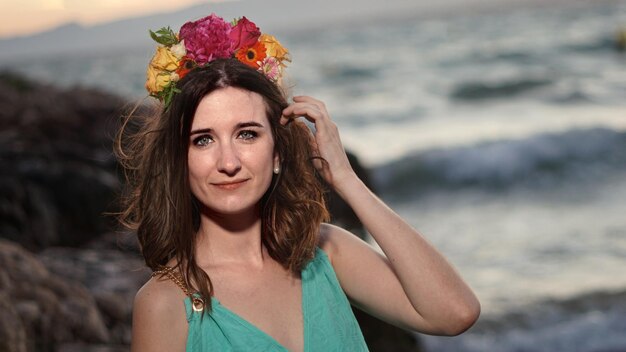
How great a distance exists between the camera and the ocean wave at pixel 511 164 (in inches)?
594

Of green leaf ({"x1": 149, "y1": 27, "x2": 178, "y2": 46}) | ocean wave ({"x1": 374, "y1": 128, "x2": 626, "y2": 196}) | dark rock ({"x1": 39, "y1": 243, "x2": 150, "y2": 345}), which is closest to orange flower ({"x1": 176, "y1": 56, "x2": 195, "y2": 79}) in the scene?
green leaf ({"x1": 149, "y1": 27, "x2": 178, "y2": 46})

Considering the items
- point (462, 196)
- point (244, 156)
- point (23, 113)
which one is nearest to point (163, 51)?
point (244, 156)

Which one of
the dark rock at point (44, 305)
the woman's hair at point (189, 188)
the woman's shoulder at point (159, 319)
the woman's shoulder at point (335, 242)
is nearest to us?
the woman's shoulder at point (159, 319)

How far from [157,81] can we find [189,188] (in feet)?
1.04

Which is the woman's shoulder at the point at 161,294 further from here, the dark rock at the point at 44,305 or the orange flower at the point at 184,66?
the dark rock at the point at 44,305

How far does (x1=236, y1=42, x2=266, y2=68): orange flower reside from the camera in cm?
279

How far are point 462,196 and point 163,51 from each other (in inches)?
467

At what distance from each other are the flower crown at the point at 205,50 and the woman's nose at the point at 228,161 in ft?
0.75

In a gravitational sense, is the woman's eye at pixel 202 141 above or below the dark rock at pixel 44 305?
above

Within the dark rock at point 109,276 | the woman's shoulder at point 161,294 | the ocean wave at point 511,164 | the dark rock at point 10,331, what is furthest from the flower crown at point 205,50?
the ocean wave at point 511,164

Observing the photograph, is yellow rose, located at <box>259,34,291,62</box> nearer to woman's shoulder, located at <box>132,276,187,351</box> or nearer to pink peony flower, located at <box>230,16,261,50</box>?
pink peony flower, located at <box>230,16,261,50</box>

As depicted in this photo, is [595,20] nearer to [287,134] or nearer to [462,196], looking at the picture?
[462,196]

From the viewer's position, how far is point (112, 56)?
41.4 metres

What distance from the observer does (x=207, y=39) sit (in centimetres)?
273
